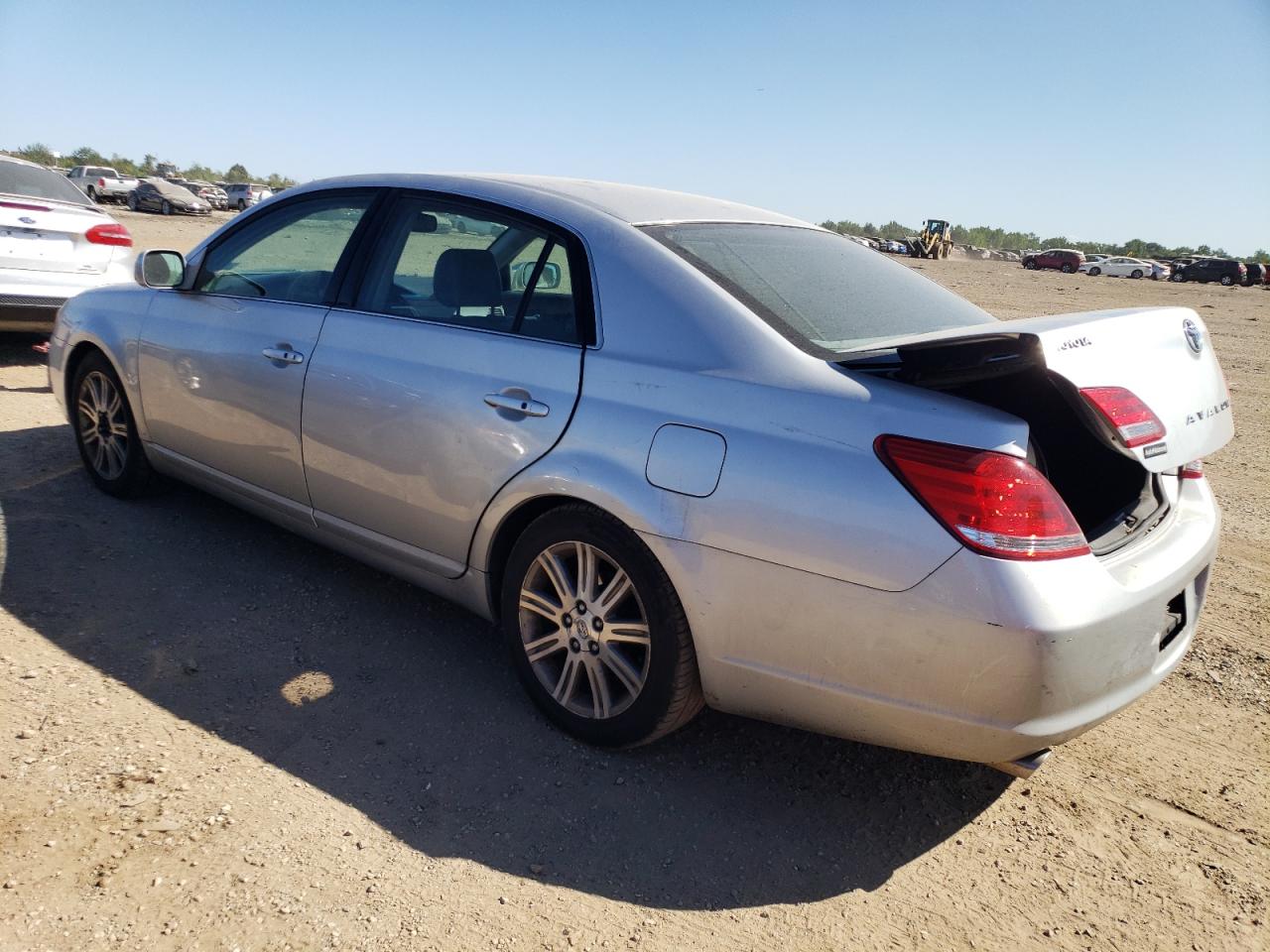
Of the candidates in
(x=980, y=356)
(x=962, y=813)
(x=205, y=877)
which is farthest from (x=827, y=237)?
(x=205, y=877)

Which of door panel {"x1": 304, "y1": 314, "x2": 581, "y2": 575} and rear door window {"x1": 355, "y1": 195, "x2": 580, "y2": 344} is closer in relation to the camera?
door panel {"x1": 304, "y1": 314, "x2": 581, "y2": 575}

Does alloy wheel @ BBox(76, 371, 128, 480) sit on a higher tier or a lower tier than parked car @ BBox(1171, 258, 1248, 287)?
higher

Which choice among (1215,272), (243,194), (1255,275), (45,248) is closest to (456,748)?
(45,248)

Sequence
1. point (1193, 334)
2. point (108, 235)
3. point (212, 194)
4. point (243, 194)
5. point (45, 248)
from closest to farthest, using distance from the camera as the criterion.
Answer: point (1193, 334) < point (45, 248) < point (108, 235) < point (212, 194) < point (243, 194)

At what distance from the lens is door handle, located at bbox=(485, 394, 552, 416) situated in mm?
2844

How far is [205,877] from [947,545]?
6.32ft

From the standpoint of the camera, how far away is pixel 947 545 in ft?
7.07

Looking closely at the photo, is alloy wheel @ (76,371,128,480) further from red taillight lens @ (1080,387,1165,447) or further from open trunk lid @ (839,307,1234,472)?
red taillight lens @ (1080,387,1165,447)

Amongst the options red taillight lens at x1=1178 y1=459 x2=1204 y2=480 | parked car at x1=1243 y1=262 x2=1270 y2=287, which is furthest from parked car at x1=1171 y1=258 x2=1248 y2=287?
red taillight lens at x1=1178 y1=459 x2=1204 y2=480

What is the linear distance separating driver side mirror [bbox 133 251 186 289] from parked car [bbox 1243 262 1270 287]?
5759 cm

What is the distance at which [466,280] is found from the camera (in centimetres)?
330

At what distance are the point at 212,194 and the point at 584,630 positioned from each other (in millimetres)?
53833

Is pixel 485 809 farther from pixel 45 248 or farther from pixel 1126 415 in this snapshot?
pixel 45 248

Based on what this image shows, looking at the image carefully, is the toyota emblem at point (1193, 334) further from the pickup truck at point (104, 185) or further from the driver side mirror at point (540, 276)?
the pickup truck at point (104, 185)
